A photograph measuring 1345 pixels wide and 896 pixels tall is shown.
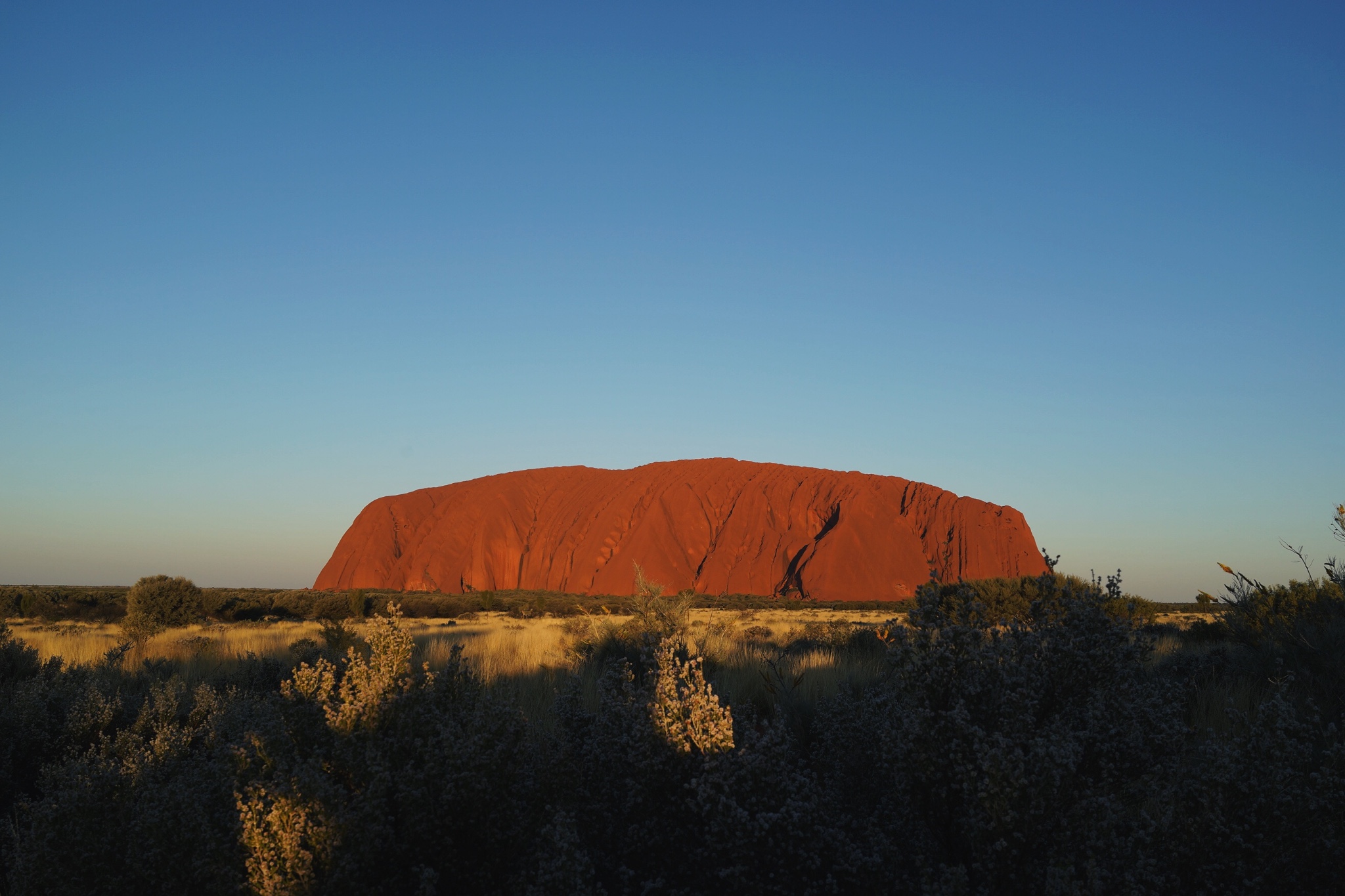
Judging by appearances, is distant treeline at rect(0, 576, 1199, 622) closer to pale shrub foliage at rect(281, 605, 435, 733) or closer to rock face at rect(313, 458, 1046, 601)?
rock face at rect(313, 458, 1046, 601)

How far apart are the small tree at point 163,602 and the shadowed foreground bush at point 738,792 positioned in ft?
66.7

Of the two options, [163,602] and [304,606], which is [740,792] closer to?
[163,602]

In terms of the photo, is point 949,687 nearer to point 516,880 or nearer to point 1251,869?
point 1251,869

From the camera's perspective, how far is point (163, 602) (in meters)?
21.8

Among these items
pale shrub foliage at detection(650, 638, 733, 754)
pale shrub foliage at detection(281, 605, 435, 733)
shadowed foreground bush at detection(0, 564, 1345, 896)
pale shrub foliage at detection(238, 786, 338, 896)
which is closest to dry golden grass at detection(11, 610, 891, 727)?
pale shrub foliage at detection(281, 605, 435, 733)

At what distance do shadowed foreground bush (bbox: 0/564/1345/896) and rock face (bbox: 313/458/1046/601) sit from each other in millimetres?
54486

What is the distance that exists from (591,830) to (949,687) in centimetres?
173

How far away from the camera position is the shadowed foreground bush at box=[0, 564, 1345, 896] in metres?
2.64

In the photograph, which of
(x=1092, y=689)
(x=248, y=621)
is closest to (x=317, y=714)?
(x=1092, y=689)

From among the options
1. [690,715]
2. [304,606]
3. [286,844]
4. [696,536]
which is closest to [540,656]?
[690,715]

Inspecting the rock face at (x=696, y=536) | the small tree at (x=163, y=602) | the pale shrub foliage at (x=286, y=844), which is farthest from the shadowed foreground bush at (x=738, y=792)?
the rock face at (x=696, y=536)

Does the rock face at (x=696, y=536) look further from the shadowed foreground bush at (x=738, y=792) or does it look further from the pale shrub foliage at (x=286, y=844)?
the pale shrub foliage at (x=286, y=844)

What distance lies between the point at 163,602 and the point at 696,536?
4745 cm

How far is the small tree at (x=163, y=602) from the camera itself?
20766mm
